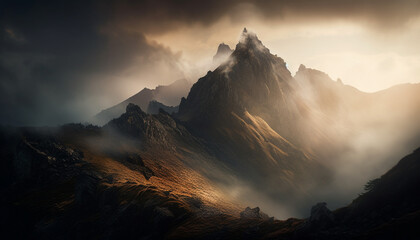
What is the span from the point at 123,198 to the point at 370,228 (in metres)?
77.9

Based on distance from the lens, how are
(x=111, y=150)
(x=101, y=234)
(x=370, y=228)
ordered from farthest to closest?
(x=111, y=150) < (x=101, y=234) < (x=370, y=228)

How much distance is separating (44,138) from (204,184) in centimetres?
10608

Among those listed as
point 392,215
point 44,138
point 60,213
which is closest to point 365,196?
point 392,215

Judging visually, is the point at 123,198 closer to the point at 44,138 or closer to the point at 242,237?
the point at 242,237

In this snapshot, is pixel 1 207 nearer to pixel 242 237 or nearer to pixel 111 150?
pixel 111 150

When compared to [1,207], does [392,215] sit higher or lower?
lower

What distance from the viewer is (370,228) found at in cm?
4334

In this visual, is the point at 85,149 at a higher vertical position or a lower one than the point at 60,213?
higher

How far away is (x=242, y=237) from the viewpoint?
58531 millimetres

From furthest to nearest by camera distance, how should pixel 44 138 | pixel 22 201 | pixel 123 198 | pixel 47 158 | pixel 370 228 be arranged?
1. pixel 44 138
2. pixel 47 158
3. pixel 22 201
4. pixel 123 198
5. pixel 370 228

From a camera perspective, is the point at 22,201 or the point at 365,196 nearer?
the point at 365,196

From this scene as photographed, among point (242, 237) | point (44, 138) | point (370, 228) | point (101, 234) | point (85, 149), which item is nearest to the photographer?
point (370, 228)

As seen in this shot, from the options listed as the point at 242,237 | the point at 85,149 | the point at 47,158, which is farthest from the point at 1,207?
the point at 242,237

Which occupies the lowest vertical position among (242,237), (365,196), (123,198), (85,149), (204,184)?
(242,237)
